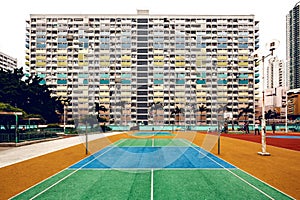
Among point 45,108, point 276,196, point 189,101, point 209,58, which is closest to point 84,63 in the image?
point 189,101

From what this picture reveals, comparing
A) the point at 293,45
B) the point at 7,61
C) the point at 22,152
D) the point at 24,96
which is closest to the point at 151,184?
the point at 22,152

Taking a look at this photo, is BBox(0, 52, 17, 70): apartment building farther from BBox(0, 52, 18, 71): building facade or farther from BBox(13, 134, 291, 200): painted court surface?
BBox(13, 134, 291, 200): painted court surface

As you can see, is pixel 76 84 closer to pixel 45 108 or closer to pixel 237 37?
pixel 45 108

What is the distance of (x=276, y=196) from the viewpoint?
871 centimetres

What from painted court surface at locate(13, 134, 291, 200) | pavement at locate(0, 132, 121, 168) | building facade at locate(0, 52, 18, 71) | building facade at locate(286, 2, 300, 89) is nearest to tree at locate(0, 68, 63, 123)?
pavement at locate(0, 132, 121, 168)

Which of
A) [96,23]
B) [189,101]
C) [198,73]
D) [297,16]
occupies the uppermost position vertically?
[297,16]

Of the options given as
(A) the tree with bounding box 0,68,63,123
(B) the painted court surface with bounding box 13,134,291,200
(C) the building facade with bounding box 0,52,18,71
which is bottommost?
(B) the painted court surface with bounding box 13,134,291,200

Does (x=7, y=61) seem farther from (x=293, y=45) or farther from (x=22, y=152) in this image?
(x=293, y=45)

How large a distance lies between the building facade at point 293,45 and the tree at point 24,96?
655 feet

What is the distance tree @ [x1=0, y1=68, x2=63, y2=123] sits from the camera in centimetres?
4400

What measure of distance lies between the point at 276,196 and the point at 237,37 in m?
101

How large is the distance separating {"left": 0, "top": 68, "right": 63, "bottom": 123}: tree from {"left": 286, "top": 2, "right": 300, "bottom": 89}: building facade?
19971 cm

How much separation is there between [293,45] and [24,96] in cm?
21551

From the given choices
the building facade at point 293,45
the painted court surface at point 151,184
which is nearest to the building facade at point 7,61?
the painted court surface at point 151,184
